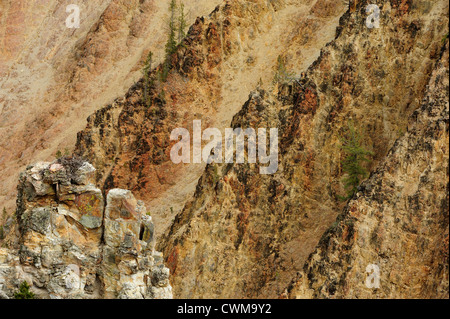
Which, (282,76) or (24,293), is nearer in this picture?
(24,293)

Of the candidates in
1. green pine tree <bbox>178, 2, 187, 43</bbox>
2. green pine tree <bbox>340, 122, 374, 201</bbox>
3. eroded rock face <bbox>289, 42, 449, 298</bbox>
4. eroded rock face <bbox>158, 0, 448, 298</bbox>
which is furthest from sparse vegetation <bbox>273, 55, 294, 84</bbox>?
green pine tree <bbox>178, 2, 187, 43</bbox>

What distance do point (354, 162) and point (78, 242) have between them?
763 inches

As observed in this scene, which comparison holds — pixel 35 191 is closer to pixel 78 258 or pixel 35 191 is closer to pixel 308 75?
pixel 78 258

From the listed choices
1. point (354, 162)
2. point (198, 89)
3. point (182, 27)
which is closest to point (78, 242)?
point (354, 162)

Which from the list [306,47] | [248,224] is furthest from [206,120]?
[248,224]

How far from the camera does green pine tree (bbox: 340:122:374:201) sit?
45.8 meters

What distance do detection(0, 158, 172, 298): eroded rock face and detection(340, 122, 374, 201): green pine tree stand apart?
15301 mm

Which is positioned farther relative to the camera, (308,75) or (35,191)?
(308,75)

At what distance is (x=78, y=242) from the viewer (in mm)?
37375

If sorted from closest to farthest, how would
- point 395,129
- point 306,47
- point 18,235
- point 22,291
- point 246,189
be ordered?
1. point 22,291
2. point 18,235
3. point 395,129
4. point 246,189
5. point 306,47

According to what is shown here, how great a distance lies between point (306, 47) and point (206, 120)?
36.2 ft

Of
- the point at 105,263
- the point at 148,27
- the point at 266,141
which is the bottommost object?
the point at 105,263

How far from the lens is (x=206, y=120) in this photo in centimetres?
6200

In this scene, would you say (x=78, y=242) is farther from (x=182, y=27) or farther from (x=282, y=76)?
(x=182, y=27)
